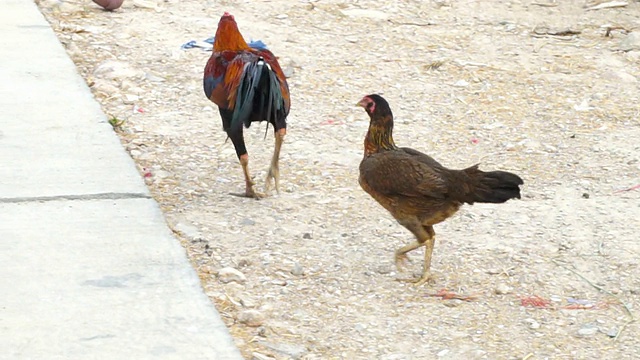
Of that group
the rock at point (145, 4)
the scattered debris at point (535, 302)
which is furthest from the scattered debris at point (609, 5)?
the scattered debris at point (535, 302)

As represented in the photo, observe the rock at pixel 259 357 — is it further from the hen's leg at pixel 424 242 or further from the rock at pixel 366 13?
the rock at pixel 366 13

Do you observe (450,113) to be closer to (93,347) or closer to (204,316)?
(204,316)

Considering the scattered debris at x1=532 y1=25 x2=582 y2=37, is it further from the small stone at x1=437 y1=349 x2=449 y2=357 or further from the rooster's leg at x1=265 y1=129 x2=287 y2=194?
the small stone at x1=437 y1=349 x2=449 y2=357

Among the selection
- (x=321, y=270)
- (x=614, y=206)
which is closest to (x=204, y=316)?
(x=321, y=270)

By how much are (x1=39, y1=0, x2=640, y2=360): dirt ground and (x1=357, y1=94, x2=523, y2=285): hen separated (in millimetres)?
302

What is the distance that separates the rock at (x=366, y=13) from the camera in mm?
9742

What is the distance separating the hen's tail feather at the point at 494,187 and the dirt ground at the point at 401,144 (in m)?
0.52

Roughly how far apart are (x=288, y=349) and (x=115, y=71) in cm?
409

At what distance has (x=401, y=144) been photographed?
23.1 ft

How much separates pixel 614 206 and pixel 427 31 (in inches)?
146

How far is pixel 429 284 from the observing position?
514 cm

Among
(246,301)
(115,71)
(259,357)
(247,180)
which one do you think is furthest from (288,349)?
(115,71)

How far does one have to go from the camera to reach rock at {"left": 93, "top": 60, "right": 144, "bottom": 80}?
7.88 meters

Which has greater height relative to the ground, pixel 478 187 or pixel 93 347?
pixel 478 187
